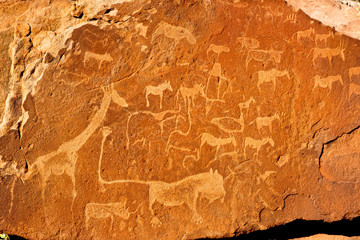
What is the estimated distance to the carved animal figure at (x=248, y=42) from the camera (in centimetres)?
284

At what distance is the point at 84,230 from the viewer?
2602mm

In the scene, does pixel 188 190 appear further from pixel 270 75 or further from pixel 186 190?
pixel 270 75

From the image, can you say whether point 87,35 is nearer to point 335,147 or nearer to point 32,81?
point 32,81

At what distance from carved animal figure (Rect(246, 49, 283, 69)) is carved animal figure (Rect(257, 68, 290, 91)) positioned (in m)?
0.08

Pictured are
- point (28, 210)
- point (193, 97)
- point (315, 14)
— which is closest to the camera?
point (28, 210)

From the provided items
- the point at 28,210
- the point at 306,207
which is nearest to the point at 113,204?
the point at 28,210

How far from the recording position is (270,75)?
2846 mm

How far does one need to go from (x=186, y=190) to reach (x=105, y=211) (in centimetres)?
59

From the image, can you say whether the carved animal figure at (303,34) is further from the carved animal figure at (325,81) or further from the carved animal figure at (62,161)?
the carved animal figure at (62,161)

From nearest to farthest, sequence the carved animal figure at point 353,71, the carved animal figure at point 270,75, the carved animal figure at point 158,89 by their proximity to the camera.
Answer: the carved animal figure at point 158,89 < the carved animal figure at point 270,75 < the carved animal figure at point 353,71

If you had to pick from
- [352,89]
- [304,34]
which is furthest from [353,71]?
[304,34]

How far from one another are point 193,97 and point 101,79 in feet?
2.24

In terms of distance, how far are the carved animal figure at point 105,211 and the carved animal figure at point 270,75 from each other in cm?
135

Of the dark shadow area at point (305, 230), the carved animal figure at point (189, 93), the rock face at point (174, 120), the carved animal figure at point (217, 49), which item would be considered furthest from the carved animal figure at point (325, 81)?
the dark shadow area at point (305, 230)
